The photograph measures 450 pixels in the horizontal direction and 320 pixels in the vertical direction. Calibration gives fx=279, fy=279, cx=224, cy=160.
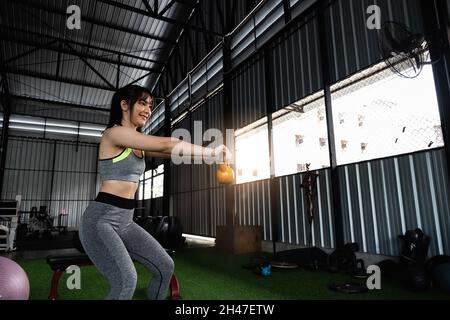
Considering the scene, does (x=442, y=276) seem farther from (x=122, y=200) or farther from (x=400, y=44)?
(x=122, y=200)

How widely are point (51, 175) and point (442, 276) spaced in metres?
15.7

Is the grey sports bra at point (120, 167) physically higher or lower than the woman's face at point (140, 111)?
lower

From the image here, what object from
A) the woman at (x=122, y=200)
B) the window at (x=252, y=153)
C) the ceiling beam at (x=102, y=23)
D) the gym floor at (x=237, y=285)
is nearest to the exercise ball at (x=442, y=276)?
the gym floor at (x=237, y=285)

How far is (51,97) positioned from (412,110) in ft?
45.1

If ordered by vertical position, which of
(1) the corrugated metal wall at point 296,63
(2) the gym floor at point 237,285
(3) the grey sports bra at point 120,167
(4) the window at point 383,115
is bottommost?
(2) the gym floor at point 237,285

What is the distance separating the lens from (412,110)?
10.9ft

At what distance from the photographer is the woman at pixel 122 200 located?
1.21 meters

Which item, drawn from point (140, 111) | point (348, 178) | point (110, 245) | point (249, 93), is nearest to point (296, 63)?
point (249, 93)

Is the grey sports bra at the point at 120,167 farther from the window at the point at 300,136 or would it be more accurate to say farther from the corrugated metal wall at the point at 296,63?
the window at the point at 300,136

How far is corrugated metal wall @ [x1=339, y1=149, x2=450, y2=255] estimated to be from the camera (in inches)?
116

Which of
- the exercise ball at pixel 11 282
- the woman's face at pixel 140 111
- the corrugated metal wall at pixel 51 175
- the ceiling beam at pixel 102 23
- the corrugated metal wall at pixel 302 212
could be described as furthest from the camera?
the corrugated metal wall at pixel 51 175

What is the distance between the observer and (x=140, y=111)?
1426 millimetres

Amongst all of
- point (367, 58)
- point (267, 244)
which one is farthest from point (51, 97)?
point (367, 58)
